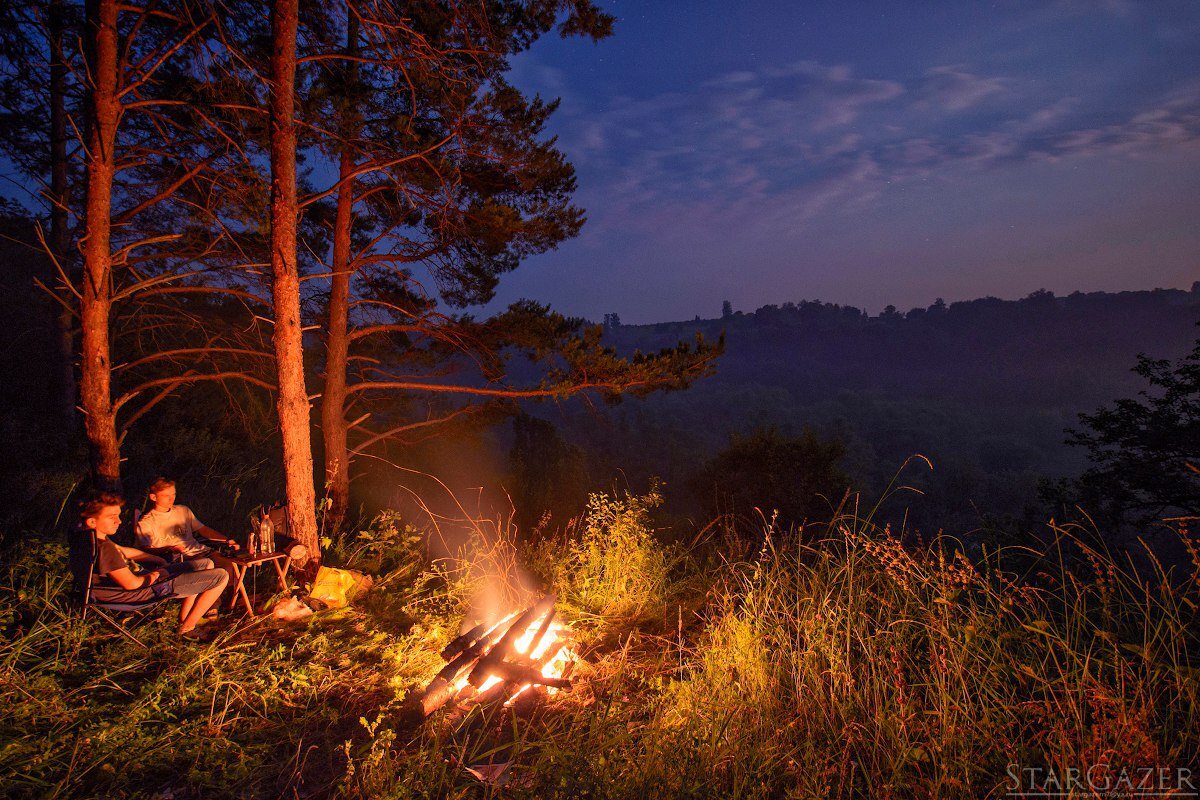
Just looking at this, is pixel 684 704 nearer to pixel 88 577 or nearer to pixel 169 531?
pixel 88 577

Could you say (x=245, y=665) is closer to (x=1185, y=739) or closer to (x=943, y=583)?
(x=943, y=583)

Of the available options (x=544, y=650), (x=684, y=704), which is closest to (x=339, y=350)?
(x=544, y=650)

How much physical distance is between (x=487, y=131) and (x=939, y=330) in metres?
167

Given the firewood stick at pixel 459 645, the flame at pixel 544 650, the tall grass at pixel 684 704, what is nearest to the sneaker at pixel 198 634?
the tall grass at pixel 684 704

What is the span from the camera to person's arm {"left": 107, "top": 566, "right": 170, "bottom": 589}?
3221mm

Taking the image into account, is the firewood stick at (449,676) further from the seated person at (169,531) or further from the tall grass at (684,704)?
the seated person at (169,531)

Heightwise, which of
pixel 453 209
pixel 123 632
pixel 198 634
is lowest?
pixel 198 634

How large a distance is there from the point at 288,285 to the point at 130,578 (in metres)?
2.48

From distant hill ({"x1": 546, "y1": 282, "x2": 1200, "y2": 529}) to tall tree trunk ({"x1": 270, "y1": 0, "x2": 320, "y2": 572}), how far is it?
3612 cm

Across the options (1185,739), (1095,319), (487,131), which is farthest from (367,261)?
(1095,319)

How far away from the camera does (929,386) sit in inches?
5089

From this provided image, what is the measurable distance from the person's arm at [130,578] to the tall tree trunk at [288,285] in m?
1.19

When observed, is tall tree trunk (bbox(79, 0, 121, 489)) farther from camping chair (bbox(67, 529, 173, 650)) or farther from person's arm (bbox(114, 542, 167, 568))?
camping chair (bbox(67, 529, 173, 650))

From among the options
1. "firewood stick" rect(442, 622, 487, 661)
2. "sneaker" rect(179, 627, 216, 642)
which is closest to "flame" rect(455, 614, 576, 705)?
"firewood stick" rect(442, 622, 487, 661)
